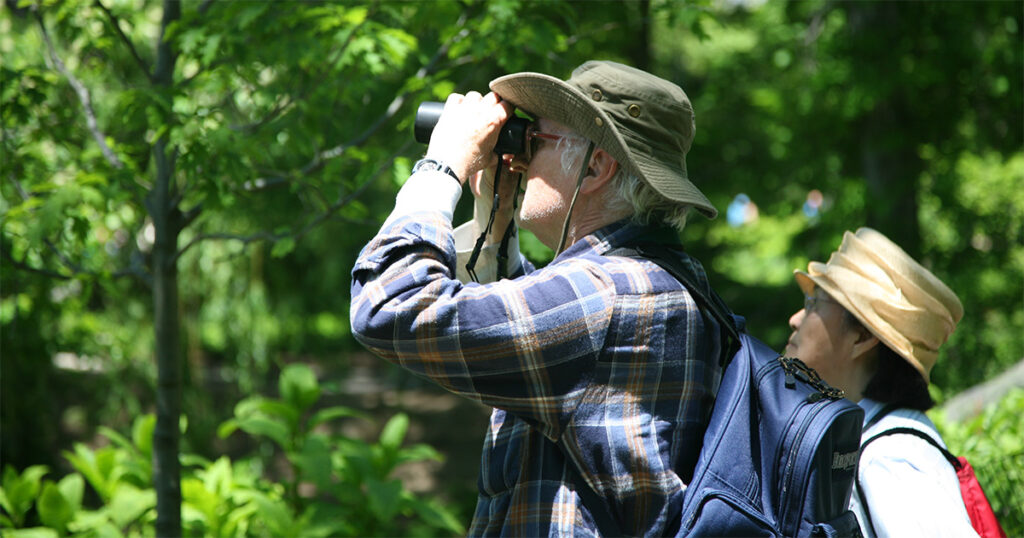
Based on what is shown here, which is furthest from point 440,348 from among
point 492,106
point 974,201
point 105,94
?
point 974,201

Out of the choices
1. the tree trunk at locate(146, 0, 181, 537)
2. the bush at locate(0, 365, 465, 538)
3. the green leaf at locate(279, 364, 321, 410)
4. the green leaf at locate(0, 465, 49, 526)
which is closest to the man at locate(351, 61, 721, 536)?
the tree trunk at locate(146, 0, 181, 537)

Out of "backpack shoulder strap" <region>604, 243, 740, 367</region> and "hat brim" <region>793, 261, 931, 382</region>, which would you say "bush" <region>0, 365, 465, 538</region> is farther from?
"backpack shoulder strap" <region>604, 243, 740, 367</region>

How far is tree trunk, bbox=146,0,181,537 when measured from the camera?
3057 millimetres

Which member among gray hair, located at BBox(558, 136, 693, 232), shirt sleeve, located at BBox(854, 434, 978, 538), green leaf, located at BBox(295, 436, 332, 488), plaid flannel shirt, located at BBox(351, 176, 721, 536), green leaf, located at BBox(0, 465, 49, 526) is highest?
gray hair, located at BBox(558, 136, 693, 232)

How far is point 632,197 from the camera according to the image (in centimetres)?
167

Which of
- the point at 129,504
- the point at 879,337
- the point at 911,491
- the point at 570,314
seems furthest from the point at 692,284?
the point at 129,504

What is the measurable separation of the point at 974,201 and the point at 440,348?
22.7 ft

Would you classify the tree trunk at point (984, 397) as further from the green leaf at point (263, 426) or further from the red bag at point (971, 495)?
the green leaf at point (263, 426)

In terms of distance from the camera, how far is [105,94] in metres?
5.48

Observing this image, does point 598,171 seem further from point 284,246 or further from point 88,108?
point 88,108

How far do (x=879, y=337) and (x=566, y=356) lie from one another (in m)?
1.22

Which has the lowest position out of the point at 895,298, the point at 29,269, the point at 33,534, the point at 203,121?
the point at 33,534

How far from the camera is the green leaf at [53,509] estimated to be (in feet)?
11.5

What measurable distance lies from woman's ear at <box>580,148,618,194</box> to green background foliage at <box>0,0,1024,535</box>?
1.19 m
